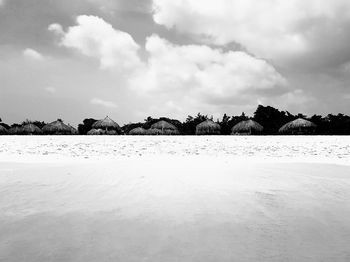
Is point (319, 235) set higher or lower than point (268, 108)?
lower

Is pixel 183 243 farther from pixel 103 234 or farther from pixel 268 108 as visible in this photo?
pixel 268 108

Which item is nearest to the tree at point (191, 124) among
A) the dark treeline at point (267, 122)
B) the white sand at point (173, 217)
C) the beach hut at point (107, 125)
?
the dark treeline at point (267, 122)

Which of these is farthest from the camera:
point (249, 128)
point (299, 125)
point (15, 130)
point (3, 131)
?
point (3, 131)

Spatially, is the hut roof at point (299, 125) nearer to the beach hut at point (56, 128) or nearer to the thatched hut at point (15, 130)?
the beach hut at point (56, 128)

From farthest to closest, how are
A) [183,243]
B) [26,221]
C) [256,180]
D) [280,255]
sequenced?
[256,180], [26,221], [183,243], [280,255]

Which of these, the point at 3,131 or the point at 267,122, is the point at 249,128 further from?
the point at 3,131

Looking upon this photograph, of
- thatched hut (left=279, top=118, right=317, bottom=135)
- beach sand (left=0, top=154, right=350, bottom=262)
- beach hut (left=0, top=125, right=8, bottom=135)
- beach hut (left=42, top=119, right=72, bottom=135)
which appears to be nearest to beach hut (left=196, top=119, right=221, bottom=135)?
thatched hut (left=279, top=118, right=317, bottom=135)

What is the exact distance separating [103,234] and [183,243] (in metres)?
0.61

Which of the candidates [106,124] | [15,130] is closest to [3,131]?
[15,130]

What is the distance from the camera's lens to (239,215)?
Answer: 2.84 m

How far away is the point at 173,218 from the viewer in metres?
2.74

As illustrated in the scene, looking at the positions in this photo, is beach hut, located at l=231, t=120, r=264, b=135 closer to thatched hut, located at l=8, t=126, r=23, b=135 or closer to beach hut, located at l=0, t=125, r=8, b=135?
thatched hut, located at l=8, t=126, r=23, b=135

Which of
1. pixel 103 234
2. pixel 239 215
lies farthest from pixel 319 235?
pixel 103 234

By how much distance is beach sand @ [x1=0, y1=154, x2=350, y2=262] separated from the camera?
6.54ft
